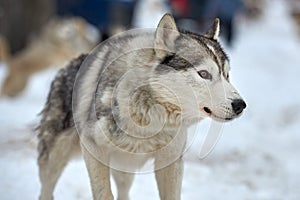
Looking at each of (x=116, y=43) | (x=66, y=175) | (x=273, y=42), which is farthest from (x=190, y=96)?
(x=273, y=42)

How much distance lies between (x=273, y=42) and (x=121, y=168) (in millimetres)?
17208

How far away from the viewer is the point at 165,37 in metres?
3.92

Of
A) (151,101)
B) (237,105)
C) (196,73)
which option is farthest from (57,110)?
(237,105)

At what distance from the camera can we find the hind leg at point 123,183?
473cm

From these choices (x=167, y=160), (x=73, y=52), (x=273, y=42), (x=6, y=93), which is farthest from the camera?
(x=273, y=42)

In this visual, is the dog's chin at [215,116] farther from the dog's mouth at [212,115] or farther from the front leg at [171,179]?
the front leg at [171,179]

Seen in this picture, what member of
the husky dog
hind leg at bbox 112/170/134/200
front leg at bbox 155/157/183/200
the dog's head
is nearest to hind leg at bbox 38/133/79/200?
the husky dog

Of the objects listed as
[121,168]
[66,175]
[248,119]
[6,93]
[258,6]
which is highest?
[121,168]

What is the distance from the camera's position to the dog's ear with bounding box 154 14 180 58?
388 cm

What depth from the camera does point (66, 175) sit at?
5.83 m

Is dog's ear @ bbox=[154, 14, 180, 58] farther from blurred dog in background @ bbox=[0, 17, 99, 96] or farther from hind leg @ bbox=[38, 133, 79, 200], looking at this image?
blurred dog in background @ bbox=[0, 17, 99, 96]

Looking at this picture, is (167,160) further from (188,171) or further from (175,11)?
(175,11)

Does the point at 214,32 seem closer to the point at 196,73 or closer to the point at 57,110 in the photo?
the point at 196,73

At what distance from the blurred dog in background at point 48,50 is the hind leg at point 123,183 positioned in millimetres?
6481
